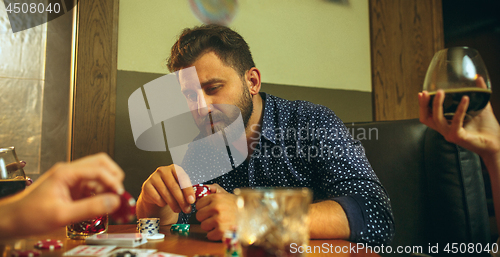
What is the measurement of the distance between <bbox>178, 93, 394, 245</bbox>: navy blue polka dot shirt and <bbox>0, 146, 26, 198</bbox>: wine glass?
65 cm

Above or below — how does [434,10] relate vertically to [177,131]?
above

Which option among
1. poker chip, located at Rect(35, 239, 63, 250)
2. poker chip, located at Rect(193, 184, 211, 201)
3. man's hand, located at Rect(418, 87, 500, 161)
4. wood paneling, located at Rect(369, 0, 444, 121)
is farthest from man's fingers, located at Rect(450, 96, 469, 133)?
wood paneling, located at Rect(369, 0, 444, 121)

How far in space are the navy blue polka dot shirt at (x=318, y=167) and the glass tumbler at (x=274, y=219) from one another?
53 centimetres

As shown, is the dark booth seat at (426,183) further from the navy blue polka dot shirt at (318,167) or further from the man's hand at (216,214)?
the man's hand at (216,214)

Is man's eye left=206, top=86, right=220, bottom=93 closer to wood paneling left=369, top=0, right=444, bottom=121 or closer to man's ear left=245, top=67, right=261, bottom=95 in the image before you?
man's ear left=245, top=67, right=261, bottom=95

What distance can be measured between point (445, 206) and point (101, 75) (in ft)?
5.43

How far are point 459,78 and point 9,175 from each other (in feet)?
3.28

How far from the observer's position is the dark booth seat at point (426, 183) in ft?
3.72

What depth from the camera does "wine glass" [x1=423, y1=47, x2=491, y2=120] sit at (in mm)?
694

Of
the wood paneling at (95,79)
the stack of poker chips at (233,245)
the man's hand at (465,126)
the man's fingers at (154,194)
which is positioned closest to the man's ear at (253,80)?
the wood paneling at (95,79)

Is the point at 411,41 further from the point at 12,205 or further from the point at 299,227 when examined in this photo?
the point at 12,205

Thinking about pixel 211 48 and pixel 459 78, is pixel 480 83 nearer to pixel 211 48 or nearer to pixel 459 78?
pixel 459 78

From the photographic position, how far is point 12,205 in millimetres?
461

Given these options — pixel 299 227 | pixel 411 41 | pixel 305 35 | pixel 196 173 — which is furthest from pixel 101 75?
pixel 411 41
